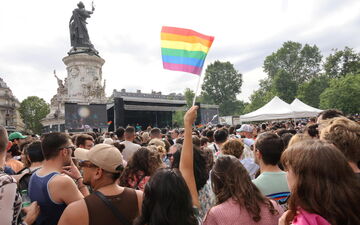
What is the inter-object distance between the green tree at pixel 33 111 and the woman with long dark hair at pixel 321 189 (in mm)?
59638

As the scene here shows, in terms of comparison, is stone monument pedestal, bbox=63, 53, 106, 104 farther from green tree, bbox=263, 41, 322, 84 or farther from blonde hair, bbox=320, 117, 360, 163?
green tree, bbox=263, 41, 322, 84

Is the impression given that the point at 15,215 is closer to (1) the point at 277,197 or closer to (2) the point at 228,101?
(1) the point at 277,197

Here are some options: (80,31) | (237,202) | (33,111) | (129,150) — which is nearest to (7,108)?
(33,111)

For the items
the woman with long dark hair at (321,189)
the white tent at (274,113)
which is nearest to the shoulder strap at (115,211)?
the woman with long dark hair at (321,189)

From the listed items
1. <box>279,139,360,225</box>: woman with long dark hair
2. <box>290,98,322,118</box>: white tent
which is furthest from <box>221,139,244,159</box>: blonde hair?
<box>290,98,322,118</box>: white tent

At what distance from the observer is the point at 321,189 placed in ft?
4.73

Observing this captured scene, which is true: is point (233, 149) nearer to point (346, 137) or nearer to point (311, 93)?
point (346, 137)

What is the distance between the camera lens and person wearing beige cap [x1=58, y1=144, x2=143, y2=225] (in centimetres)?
201

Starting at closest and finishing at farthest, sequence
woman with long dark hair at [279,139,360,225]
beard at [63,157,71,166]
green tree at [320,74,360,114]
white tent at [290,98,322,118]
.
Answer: woman with long dark hair at [279,139,360,225], beard at [63,157,71,166], white tent at [290,98,322,118], green tree at [320,74,360,114]

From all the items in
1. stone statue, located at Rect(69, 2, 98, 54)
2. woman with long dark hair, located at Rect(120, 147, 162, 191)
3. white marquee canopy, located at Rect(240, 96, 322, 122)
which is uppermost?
stone statue, located at Rect(69, 2, 98, 54)

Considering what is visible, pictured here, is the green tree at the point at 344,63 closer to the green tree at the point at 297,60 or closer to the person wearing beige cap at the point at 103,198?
the green tree at the point at 297,60

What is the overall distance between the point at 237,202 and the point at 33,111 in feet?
205

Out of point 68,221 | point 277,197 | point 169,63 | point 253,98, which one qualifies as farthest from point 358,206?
point 253,98

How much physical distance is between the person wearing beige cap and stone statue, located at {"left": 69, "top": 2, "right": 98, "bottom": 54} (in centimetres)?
2859
